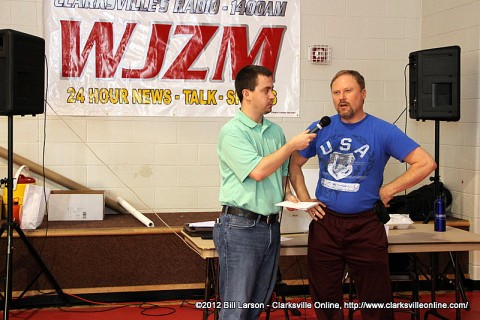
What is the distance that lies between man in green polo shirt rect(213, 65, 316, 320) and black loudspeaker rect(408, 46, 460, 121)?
234cm

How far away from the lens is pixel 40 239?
16.7ft

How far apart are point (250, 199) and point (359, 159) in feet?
2.30

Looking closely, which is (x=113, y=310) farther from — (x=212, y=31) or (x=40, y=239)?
(x=212, y=31)

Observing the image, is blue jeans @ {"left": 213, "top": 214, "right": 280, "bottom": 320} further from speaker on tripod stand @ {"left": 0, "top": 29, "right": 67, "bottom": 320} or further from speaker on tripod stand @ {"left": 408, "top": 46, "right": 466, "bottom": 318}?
speaker on tripod stand @ {"left": 408, "top": 46, "right": 466, "bottom": 318}

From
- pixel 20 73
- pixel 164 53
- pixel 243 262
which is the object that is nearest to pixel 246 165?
pixel 243 262

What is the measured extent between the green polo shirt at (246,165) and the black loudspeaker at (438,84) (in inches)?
92.9

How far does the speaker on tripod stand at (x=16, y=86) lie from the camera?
179 inches

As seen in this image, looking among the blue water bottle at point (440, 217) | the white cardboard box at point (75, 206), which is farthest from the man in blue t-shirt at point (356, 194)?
the white cardboard box at point (75, 206)

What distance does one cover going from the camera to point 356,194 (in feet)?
12.0

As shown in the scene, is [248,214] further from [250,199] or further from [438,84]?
[438,84]

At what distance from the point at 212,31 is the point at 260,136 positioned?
2.79m

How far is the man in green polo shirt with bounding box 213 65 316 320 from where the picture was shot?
3.24 meters

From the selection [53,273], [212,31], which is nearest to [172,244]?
[53,273]

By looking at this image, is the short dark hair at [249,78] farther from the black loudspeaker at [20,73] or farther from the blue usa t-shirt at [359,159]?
the black loudspeaker at [20,73]
